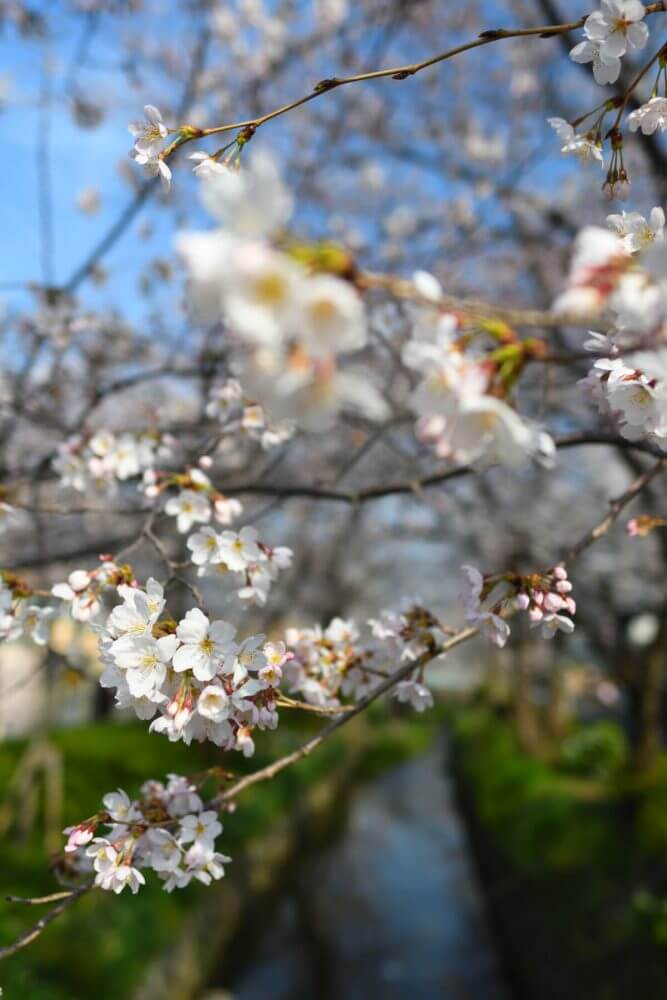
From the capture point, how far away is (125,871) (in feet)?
4.37

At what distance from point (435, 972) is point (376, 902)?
240cm

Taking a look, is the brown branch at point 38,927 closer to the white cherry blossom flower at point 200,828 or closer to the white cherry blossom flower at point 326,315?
the white cherry blossom flower at point 200,828

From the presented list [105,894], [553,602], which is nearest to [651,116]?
[553,602]

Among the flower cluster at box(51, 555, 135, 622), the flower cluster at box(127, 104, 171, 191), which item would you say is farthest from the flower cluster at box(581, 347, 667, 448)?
the flower cluster at box(51, 555, 135, 622)

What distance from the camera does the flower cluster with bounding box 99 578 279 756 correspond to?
4.20 feet

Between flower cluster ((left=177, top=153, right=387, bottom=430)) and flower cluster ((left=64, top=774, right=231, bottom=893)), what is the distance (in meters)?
1.00

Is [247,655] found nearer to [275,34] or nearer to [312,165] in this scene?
[312,165]

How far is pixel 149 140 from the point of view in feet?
4.74

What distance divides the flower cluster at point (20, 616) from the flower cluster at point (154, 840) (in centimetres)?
45

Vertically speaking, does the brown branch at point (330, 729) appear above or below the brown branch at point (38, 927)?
above

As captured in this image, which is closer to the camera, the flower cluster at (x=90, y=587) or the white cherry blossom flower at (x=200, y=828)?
the white cherry blossom flower at (x=200, y=828)

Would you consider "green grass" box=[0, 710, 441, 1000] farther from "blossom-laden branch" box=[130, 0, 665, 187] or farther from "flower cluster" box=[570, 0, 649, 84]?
"flower cluster" box=[570, 0, 649, 84]

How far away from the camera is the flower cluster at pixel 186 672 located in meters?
1.28

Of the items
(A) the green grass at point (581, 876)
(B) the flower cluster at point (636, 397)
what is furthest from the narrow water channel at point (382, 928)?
(B) the flower cluster at point (636, 397)
